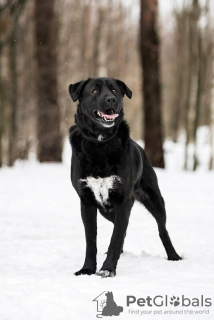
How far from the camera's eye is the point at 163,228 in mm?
5727

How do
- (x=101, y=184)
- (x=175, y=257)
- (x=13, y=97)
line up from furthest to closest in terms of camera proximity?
(x=13, y=97), (x=175, y=257), (x=101, y=184)

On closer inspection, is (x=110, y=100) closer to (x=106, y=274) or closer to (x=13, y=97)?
(x=106, y=274)

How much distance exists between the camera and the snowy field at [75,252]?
354 centimetres

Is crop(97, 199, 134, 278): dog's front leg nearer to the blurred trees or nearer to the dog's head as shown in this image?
the dog's head

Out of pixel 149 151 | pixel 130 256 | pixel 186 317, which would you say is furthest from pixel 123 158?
pixel 149 151

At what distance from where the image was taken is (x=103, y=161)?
189 inches

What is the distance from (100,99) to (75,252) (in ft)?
6.47

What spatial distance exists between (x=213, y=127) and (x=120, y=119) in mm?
15967

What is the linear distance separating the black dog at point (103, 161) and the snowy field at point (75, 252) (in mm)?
366

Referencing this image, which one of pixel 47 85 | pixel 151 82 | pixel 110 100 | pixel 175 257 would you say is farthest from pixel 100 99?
pixel 47 85

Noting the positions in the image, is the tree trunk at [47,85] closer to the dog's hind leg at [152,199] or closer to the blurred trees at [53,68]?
the blurred trees at [53,68]

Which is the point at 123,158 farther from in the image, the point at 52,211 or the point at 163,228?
the point at 52,211

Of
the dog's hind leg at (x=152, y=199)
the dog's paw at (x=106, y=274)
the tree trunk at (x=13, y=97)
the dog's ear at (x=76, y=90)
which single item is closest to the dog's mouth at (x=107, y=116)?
the dog's ear at (x=76, y=90)

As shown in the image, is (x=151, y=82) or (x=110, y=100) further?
(x=151, y=82)
